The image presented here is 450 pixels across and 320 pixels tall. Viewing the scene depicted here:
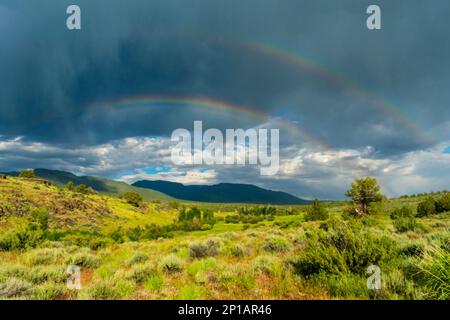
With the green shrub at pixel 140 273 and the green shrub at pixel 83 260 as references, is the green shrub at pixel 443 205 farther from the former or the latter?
the green shrub at pixel 83 260

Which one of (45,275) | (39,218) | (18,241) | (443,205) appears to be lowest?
(39,218)

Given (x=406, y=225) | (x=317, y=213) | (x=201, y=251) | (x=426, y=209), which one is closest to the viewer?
(x=201, y=251)

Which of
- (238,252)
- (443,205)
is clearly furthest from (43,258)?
(443,205)

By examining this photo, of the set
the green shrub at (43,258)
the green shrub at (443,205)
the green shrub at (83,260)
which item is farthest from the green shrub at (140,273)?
the green shrub at (443,205)

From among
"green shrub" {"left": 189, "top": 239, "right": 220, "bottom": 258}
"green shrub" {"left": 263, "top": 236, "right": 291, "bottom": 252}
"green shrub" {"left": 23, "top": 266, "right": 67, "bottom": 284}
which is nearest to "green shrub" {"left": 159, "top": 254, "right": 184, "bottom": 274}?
"green shrub" {"left": 189, "top": 239, "right": 220, "bottom": 258}

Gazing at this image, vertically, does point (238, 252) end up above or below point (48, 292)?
below

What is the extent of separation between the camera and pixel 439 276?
5.13m

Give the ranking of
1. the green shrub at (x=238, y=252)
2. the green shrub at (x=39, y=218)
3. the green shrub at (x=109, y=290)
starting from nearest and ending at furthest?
the green shrub at (x=109, y=290), the green shrub at (x=238, y=252), the green shrub at (x=39, y=218)

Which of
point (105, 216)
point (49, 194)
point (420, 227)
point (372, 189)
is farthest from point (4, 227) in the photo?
point (372, 189)

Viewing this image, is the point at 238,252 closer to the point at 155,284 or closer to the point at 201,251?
the point at 201,251

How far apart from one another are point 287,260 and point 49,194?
70.3 meters
